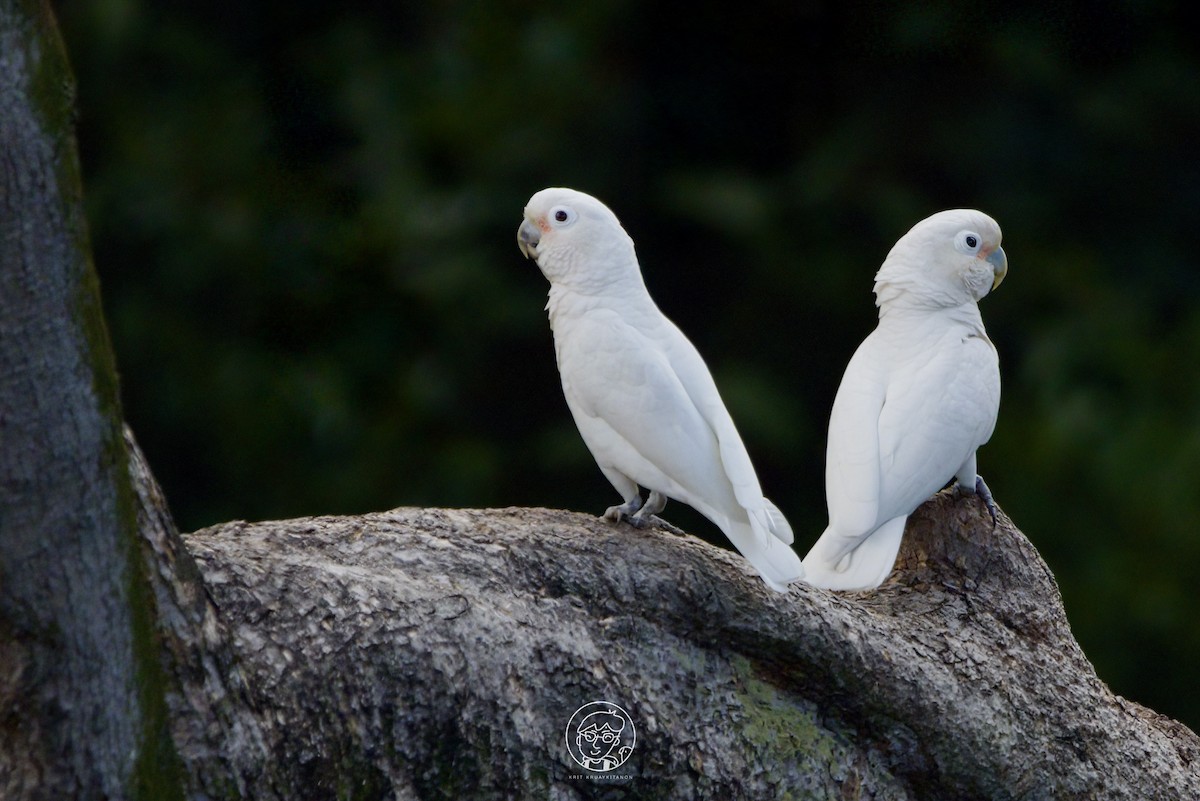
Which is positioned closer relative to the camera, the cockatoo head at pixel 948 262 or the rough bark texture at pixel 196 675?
the rough bark texture at pixel 196 675

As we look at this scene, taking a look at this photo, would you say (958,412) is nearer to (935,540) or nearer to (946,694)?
(935,540)

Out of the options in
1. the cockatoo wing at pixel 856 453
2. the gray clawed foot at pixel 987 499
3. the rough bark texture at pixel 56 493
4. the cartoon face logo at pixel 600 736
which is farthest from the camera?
the gray clawed foot at pixel 987 499

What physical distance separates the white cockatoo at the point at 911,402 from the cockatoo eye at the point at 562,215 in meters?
0.70

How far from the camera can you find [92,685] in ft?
5.26

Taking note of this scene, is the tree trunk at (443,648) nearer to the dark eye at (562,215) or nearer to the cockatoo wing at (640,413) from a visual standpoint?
the cockatoo wing at (640,413)

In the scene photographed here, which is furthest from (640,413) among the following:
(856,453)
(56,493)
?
(56,493)

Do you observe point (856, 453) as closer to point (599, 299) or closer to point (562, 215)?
point (599, 299)

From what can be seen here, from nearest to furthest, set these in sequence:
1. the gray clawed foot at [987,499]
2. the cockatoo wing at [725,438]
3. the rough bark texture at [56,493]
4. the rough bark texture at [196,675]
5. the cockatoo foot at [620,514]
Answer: the rough bark texture at [56,493] < the rough bark texture at [196,675] < the cockatoo wing at [725,438] < the cockatoo foot at [620,514] < the gray clawed foot at [987,499]

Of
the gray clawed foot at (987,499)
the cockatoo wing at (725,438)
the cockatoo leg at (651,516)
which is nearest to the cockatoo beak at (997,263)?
the gray clawed foot at (987,499)

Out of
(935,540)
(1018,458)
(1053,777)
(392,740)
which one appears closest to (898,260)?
(935,540)

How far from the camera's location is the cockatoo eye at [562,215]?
256cm

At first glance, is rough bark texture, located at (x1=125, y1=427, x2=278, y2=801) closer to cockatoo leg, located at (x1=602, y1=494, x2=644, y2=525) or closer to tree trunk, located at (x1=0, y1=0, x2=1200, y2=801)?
tree trunk, located at (x1=0, y1=0, x2=1200, y2=801)

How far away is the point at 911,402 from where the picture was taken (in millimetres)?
2807

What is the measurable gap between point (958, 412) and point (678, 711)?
3.05 ft
